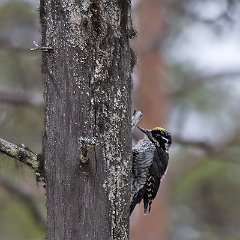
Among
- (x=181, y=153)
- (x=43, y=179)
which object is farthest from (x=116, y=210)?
(x=181, y=153)

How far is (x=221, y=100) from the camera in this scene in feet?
50.0

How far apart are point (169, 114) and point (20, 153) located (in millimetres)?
8589

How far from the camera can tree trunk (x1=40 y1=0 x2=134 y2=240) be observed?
3.62 metres

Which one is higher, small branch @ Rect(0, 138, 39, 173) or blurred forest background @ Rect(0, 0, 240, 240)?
blurred forest background @ Rect(0, 0, 240, 240)

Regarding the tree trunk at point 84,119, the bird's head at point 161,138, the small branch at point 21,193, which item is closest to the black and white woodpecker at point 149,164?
the bird's head at point 161,138

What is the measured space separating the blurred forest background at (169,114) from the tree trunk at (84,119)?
151 inches

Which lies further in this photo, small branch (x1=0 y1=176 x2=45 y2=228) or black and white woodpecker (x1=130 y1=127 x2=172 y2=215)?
small branch (x1=0 y1=176 x2=45 y2=228)

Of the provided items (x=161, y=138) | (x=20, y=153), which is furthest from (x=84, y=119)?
(x=161, y=138)

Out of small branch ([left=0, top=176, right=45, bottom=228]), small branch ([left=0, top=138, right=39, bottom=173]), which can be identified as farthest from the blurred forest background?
small branch ([left=0, top=138, right=39, bottom=173])

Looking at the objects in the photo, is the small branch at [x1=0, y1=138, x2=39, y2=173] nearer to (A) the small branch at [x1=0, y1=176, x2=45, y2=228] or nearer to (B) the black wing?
(B) the black wing

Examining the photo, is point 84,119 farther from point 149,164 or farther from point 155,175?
point 155,175

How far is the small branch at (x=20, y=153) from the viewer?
12.2 ft

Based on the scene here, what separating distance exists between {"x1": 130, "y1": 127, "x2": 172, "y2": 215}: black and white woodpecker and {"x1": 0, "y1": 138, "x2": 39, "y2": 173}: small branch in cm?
100

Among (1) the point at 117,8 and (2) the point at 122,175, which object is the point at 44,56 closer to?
(1) the point at 117,8
